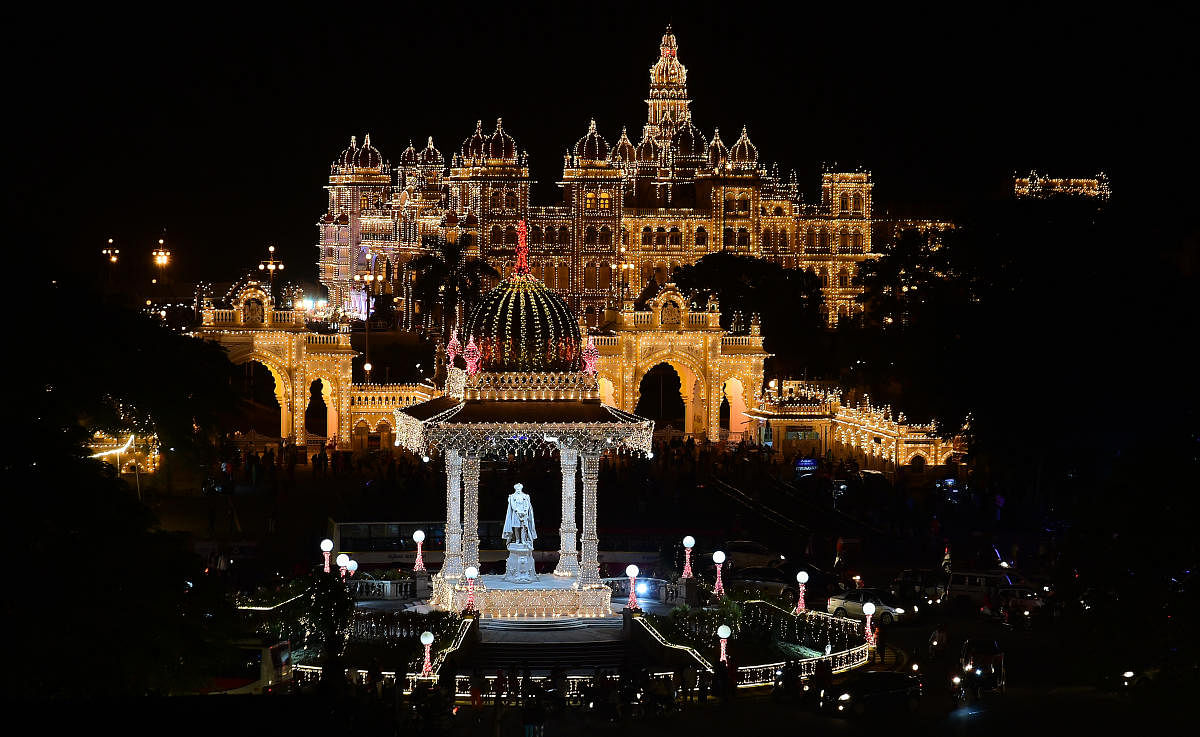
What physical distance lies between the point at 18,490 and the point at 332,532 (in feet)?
63.3

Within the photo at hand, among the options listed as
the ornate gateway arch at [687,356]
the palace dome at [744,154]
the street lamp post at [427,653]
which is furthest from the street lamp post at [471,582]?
the palace dome at [744,154]

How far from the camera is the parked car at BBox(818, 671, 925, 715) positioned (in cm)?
2417

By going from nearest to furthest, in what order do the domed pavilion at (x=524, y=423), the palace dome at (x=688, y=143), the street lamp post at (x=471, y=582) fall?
the street lamp post at (x=471, y=582), the domed pavilion at (x=524, y=423), the palace dome at (x=688, y=143)

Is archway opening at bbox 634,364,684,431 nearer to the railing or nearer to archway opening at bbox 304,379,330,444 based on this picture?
archway opening at bbox 304,379,330,444

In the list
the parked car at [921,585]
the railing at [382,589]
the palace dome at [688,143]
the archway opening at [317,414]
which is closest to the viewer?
the railing at [382,589]

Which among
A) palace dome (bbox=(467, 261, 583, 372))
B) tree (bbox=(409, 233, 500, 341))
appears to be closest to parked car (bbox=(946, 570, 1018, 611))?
palace dome (bbox=(467, 261, 583, 372))

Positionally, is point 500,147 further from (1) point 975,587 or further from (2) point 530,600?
(2) point 530,600

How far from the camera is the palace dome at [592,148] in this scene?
334 feet

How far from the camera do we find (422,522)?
3800 cm

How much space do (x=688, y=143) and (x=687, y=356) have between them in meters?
48.9

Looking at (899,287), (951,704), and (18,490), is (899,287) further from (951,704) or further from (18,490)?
(18,490)

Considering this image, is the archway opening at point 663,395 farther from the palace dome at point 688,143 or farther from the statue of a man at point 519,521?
the statue of a man at point 519,521

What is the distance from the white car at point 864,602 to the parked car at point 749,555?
3.40 metres

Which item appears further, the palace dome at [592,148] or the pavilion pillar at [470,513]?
the palace dome at [592,148]
